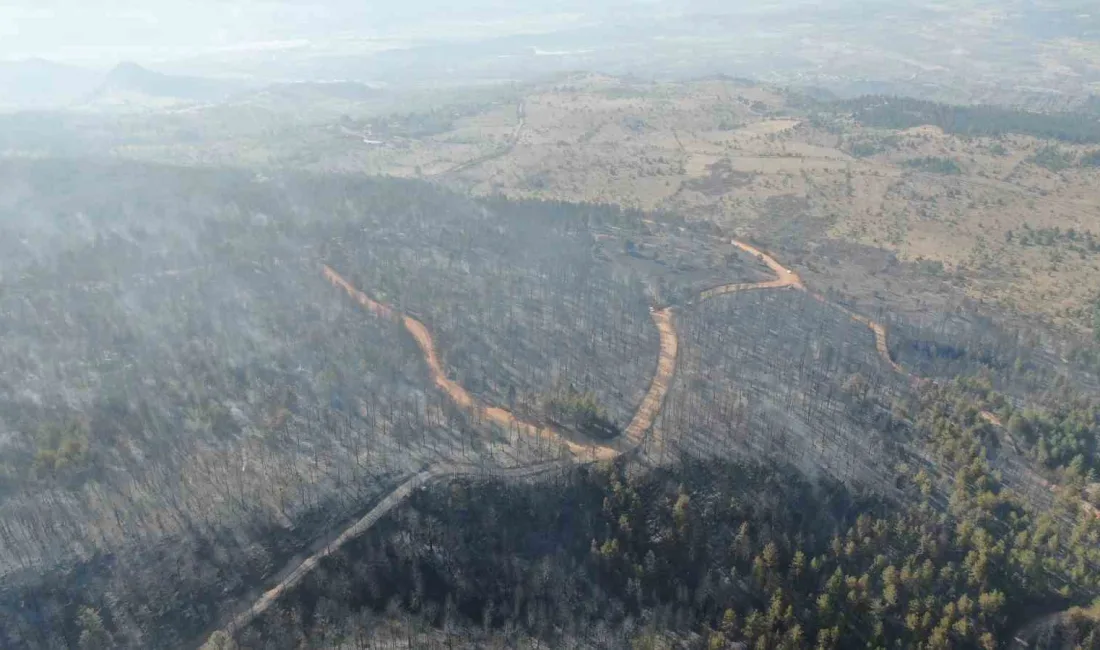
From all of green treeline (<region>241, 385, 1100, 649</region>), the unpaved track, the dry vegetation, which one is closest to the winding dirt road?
the unpaved track

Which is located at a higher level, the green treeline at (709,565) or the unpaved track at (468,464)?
the unpaved track at (468,464)

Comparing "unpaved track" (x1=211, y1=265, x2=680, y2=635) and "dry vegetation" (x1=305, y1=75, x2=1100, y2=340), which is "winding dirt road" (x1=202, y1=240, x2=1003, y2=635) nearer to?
"unpaved track" (x1=211, y1=265, x2=680, y2=635)

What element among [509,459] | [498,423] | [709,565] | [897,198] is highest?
[897,198]

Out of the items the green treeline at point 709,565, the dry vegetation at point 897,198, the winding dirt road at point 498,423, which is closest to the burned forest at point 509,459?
the green treeline at point 709,565

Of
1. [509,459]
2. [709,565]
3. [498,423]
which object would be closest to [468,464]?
[509,459]

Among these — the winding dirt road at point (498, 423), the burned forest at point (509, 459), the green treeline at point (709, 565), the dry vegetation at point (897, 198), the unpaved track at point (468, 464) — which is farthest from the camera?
the dry vegetation at point (897, 198)

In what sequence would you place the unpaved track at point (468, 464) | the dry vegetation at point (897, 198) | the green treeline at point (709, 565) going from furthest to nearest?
1. the dry vegetation at point (897, 198)
2. the green treeline at point (709, 565)
3. the unpaved track at point (468, 464)

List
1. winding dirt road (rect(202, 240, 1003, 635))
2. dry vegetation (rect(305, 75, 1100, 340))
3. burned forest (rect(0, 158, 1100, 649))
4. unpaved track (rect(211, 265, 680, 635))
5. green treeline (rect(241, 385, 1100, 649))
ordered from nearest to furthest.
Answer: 1. unpaved track (rect(211, 265, 680, 635))
2. burned forest (rect(0, 158, 1100, 649))
3. green treeline (rect(241, 385, 1100, 649))
4. winding dirt road (rect(202, 240, 1003, 635))
5. dry vegetation (rect(305, 75, 1100, 340))

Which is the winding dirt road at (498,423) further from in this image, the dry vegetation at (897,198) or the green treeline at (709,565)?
the dry vegetation at (897,198)

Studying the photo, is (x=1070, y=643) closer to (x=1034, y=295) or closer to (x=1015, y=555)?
(x=1015, y=555)

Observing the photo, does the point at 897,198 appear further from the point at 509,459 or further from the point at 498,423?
the point at 509,459

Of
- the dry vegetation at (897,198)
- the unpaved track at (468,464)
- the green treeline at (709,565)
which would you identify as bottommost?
the green treeline at (709,565)

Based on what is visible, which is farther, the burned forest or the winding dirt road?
the winding dirt road
